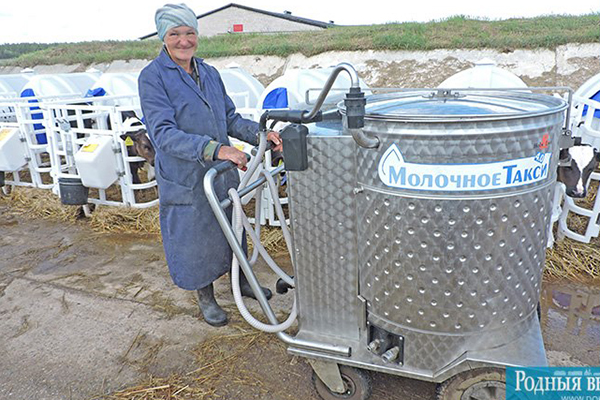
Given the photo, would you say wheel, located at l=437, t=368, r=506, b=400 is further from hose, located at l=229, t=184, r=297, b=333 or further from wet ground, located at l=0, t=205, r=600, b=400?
hose, located at l=229, t=184, r=297, b=333

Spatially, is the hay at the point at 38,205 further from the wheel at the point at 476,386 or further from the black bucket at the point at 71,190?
the wheel at the point at 476,386

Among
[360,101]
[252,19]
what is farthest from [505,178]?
[252,19]

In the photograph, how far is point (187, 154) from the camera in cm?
228

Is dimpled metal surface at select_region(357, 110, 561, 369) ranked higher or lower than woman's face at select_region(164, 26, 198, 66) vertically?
lower

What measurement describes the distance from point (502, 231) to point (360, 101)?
687mm

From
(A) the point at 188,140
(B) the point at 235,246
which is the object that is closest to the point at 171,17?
(A) the point at 188,140

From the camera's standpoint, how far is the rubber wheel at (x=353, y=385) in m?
2.10

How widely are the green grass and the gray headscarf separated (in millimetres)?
13427

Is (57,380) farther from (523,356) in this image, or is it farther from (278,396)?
(523,356)

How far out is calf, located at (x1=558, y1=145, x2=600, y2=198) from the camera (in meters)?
3.18

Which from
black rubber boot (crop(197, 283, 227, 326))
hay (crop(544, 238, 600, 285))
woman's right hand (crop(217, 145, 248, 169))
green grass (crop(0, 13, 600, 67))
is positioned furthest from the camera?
green grass (crop(0, 13, 600, 67))

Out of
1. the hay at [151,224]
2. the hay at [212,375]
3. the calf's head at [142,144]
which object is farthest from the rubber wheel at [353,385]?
the calf's head at [142,144]

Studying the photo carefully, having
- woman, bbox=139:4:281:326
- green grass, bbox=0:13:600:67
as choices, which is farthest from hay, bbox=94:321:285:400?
green grass, bbox=0:13:600:67

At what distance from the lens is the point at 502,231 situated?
5.48 feet
